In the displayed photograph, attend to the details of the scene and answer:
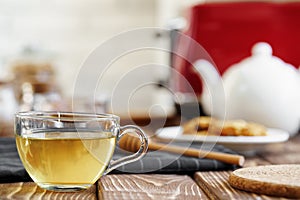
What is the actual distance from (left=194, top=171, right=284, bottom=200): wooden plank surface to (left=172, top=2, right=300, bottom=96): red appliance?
235cm

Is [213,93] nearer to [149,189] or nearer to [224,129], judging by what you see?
[224,129]

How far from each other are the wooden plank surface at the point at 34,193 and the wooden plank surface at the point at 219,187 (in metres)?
0.17

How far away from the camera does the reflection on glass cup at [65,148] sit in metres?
0.77

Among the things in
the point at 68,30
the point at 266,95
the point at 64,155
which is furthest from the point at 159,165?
the point at 68,30

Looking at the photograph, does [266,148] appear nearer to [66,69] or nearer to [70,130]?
[70,130]

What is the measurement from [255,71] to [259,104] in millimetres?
93

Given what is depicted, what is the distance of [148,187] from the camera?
0.83 metres

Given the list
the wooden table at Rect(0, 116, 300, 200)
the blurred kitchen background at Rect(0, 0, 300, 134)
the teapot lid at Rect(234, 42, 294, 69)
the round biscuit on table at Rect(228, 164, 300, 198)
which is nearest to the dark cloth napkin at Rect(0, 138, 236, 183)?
the wooden table at Rect(0, 116, 300, 200)

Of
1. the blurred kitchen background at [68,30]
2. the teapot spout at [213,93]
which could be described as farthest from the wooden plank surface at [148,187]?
the blurred kitchen background at [68,30]

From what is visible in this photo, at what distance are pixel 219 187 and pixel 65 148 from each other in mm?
232

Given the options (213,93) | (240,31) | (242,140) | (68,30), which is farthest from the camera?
(68,30)

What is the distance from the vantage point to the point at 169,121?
1.86 meters

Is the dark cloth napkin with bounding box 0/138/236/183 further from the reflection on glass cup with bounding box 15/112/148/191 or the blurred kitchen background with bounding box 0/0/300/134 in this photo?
the blurred kitchen background with bounding box 0/0/300/134

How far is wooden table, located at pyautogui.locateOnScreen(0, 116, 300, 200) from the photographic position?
2.51 feet
